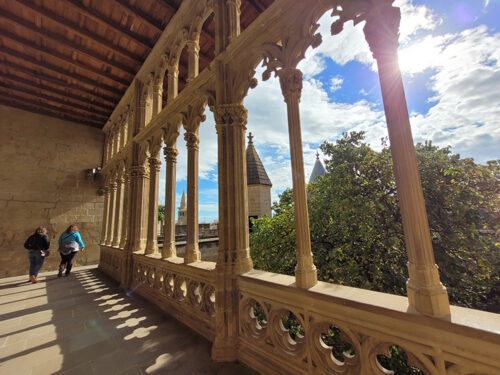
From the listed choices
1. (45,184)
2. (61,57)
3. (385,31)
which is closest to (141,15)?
(61,57)

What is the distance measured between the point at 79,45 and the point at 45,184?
16.1 feet

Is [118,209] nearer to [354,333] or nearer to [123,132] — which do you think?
[123,132]

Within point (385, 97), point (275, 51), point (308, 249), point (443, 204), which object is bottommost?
point (308, 249)

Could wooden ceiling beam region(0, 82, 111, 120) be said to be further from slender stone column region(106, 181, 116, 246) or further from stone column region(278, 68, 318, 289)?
stone column region(278, 68, 318, 289)

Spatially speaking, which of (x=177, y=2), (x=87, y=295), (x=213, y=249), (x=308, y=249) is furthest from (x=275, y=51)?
(x=213, y=249)

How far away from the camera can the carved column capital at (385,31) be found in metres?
1.49

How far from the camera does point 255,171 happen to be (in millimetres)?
11461

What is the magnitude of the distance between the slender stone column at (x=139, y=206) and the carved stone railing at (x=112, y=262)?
482mm

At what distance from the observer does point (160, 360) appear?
6.75ft

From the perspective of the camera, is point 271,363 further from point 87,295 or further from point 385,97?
point 87,295

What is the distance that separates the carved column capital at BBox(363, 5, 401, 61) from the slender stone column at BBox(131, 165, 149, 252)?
487 centimetres

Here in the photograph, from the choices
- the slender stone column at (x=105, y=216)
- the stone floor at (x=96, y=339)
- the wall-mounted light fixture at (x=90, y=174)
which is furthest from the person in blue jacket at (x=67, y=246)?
the wall-mounted light fixture at (x=90, y=174)

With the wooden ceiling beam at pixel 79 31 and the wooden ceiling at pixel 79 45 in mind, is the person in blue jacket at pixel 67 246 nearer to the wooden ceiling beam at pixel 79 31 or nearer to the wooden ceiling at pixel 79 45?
the wooden ceiling at pixel 79 45

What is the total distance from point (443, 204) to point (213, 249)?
23.8 feet
